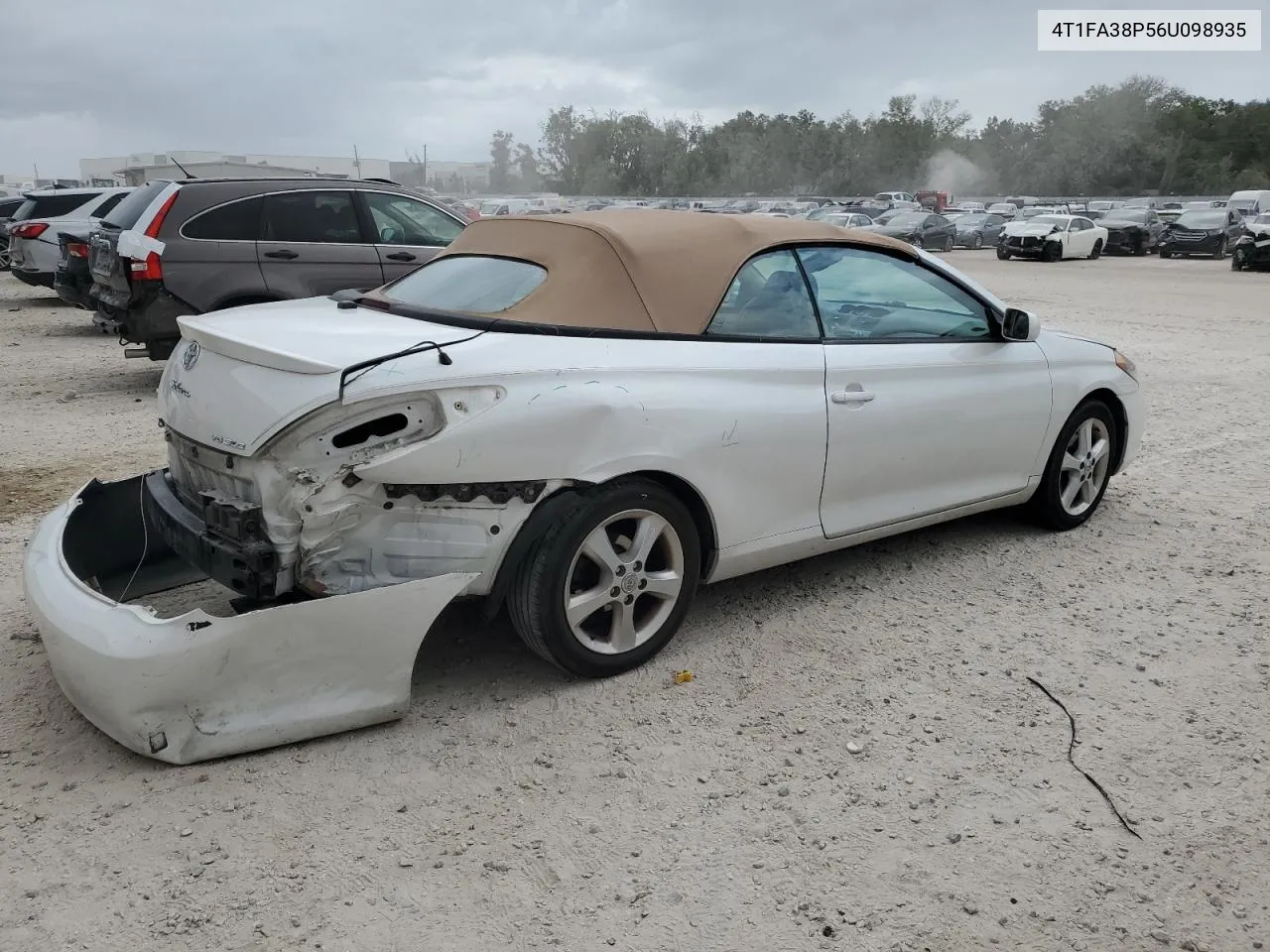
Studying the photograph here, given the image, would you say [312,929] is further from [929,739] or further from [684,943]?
[929,739]

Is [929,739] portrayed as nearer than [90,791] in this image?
No

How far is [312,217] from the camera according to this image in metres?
8.75

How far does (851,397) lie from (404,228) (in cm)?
597

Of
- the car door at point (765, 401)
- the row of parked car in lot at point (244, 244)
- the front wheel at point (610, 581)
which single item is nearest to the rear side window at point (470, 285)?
the car door at point (765, 401)

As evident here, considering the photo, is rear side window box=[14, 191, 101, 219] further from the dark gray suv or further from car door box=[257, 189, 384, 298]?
car door box=[257, 189, 384, 298]

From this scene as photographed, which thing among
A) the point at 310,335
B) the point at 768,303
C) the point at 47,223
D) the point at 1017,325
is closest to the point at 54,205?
the point at 47,223

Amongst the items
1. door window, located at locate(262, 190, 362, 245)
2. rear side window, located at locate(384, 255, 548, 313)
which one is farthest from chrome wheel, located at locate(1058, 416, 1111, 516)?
door window, located at locate(262, 190, 362, 245)

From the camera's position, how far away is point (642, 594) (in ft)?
12.4

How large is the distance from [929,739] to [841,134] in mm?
96512

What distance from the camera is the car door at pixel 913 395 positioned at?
4188 millimetres

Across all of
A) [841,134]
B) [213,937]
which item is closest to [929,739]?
[213,937]

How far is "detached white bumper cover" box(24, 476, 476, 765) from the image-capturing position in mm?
3016

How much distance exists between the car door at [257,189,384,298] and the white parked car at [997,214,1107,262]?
25097mm

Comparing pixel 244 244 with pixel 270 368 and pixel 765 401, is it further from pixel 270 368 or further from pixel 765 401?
pixel 765 401
